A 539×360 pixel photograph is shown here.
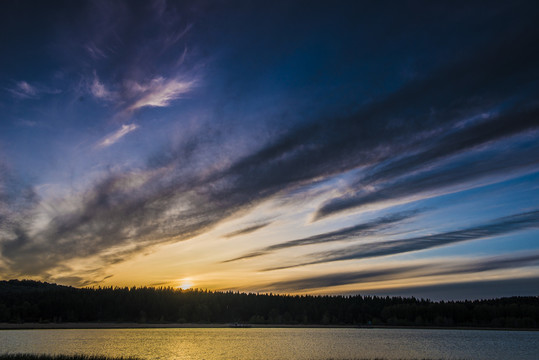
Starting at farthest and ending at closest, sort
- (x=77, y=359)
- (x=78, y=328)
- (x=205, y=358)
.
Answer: (x=78, y=328) < (x=205, y=358) < (x=77, y=359)

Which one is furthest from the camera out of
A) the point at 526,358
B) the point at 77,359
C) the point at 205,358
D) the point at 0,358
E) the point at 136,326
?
the point at 136,326

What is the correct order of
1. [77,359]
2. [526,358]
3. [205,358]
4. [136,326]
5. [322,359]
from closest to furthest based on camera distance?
[77,359] → [322,359] → [205,358] → [526,358] → [136,326]

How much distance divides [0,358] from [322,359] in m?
42.6

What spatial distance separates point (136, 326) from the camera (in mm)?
196625

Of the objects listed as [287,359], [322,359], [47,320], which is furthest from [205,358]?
[47,320]

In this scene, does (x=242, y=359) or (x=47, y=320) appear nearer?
(x=242, y=359)

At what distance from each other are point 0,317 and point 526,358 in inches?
8521

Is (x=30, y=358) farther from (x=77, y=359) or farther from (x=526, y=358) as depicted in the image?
(x=526, y=358)

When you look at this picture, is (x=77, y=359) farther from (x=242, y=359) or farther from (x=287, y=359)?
(x=287, y=359)

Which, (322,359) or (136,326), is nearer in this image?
(322,359)

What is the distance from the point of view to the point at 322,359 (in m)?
60.0

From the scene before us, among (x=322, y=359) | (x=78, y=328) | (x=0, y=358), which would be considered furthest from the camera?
(x=78, y=328)

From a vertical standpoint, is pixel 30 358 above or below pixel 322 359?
above

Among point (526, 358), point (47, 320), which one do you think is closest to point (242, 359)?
point (526, 358)
